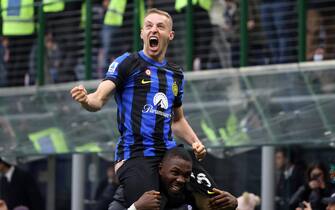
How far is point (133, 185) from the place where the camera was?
1068cm

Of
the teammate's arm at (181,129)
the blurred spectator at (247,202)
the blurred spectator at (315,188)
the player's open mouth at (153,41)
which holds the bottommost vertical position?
the blurred spectator at (247,202)

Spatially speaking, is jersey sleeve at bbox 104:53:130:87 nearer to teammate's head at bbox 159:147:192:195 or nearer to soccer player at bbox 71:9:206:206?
soccer player at bbox 71:9:206:206

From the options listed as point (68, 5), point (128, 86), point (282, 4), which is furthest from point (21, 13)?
point (128, 86)

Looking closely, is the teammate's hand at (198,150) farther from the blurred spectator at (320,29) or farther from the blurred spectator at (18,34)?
the blurred spectator at (18,34)

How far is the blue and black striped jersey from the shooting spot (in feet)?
35.4

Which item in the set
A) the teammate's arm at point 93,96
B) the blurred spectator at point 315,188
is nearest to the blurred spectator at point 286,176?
the blurred spectator at point 315,188

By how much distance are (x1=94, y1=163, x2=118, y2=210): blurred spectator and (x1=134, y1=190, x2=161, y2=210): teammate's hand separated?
6860 mm

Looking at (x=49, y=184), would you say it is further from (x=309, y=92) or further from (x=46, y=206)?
(x=309, y=92)

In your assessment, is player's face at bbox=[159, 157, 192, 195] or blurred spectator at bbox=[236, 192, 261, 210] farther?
blurred spectator at bbox=[236, 192, 261, 210]

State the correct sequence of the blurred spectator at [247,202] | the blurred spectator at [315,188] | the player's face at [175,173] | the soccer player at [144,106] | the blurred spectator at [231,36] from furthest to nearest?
the blurred spectator at [231,36], the blurred spectator at [247,202], the blurred spectator at [315,188], the soccer player at [144,106], the player's face at [175,173]

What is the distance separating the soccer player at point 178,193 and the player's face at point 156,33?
799mm

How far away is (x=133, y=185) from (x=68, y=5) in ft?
28.8

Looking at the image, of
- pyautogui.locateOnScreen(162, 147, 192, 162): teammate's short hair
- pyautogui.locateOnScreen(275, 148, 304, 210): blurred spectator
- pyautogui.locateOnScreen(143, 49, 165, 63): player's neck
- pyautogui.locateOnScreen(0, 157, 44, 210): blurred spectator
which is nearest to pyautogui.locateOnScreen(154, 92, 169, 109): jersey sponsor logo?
pyautogui.locateOnScreen(143, 49, 165, 63): player's neck

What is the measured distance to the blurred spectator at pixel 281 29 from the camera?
651 inches
